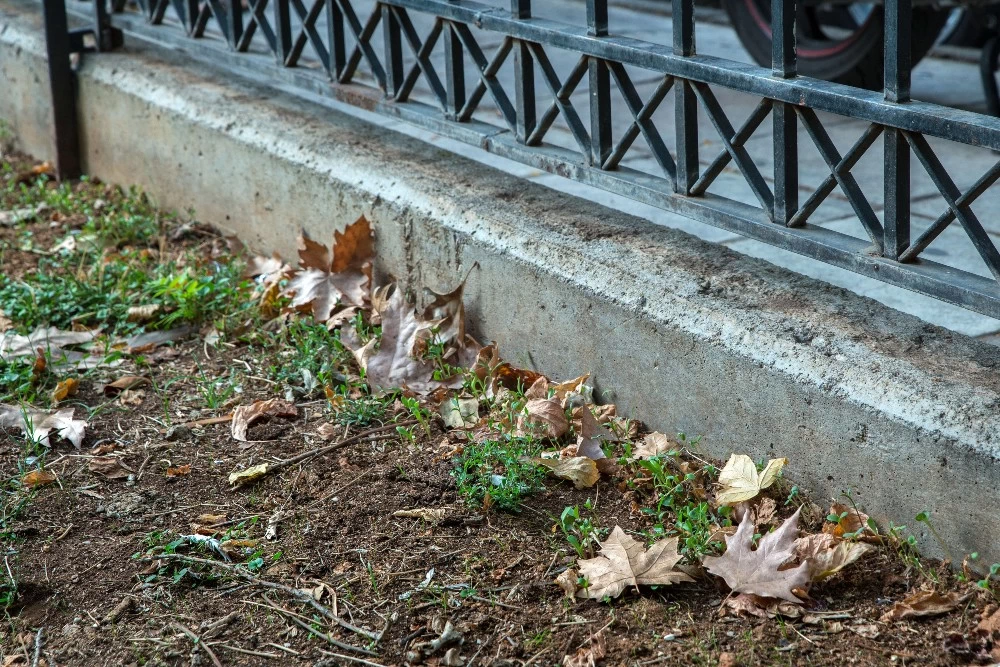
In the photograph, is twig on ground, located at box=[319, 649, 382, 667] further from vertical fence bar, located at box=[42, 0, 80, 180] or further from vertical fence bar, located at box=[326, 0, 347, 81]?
vertical fence bar, located at box=[42, 0, 80, 180]

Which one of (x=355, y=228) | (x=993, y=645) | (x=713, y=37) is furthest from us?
(x=713, y=37)

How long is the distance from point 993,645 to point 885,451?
40 centimetres

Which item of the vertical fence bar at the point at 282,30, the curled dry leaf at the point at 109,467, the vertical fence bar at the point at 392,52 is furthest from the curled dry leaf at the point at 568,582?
the vertical fence bar at the point at 282,30

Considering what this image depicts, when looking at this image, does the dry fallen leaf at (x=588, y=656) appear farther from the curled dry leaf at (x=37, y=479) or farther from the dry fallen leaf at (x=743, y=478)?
the curled dry leaf at (x=37, y=479)

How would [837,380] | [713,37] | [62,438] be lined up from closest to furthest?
[837,380], [62,438], [713,37]

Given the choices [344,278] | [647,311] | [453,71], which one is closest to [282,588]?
[647,311]

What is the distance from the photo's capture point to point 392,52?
139 inches

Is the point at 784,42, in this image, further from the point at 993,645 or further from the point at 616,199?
the point at 616,199

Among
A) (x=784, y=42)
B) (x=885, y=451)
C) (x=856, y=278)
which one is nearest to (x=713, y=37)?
(x=856, y=278)

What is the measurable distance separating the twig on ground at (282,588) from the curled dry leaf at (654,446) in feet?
2.62

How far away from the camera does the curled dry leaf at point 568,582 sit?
2.20 metres

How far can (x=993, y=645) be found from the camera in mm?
1961

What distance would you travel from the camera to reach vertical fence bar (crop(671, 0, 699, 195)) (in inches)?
102

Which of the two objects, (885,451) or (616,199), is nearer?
(885,451)
